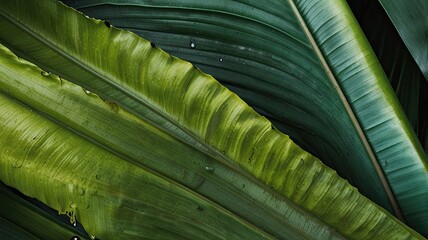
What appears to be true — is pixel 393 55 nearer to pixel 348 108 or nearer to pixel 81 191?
pixel 348 108

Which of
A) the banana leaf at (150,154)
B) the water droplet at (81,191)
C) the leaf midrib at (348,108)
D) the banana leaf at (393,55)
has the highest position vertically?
the banana leaf at (393,55)

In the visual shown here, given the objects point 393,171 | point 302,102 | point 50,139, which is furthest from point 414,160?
point 50,139

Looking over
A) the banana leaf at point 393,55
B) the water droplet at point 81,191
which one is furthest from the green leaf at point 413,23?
the water droplet at point 81,191

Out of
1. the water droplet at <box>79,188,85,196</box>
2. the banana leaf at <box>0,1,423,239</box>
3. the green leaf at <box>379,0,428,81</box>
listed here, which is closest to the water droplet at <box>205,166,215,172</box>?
the banana leaf at <box>0,1,423,239</box>

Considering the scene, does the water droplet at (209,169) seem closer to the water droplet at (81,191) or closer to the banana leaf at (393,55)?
the water droplet at (81,191)

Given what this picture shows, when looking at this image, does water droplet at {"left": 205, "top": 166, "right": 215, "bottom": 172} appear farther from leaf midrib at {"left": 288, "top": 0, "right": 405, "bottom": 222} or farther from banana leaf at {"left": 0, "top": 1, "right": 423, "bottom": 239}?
leaf midrib at {"left": 288, "top": 0, "right": 405, "bottom": 222}

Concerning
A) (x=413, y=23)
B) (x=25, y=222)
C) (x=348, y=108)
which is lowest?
(x=25, y=222)

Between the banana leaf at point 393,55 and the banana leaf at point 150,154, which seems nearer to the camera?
the banana leaf at point 150,154

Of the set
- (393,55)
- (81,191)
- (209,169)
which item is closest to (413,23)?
(393,55)

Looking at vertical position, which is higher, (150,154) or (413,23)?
(413,23)
